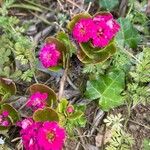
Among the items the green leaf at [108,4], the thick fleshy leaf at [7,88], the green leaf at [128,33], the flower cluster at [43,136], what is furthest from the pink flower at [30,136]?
the green leaf at [108,4]

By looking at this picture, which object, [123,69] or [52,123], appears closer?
[52,123]

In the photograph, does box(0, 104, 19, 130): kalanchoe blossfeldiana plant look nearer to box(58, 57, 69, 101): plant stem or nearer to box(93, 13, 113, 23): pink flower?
box(58, 57, 69, 101): plant stem

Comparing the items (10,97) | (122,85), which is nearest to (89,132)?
(122,85)

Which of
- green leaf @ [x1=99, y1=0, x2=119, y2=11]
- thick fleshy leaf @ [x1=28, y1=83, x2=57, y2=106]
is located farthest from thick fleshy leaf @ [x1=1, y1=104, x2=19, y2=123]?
green leaf @ [x1=99, y1=0, x2=119, y2=11]

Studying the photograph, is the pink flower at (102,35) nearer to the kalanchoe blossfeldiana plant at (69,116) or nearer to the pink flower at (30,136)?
the kalanchoe blossfeldiana plant at (69,116)

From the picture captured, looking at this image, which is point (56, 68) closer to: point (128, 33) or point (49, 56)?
point (49, 56)

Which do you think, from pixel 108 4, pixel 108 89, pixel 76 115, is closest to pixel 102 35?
pixel 108 89

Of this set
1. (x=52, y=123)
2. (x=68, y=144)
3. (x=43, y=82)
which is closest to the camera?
(x=52, y=123)

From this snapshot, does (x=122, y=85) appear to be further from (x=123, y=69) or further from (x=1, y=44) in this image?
(x=1, y=44)
